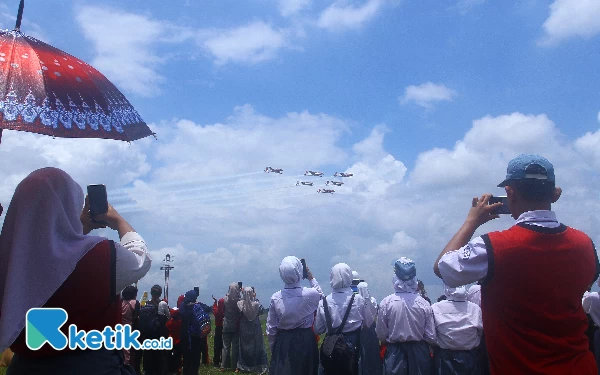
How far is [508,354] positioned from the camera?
308 cm

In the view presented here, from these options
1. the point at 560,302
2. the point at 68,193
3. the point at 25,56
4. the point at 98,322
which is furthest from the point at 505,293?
the point at 25,56

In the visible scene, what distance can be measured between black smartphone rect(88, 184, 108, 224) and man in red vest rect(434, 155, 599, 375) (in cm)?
204

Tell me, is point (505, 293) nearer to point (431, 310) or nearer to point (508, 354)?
point (508, 354)

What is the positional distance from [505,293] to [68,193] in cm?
248

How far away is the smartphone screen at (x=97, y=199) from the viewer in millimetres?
3266

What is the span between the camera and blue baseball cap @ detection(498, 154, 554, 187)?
3.31m

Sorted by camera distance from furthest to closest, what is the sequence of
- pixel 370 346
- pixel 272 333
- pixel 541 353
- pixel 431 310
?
pixel 370 346 → pixel 272 333 → pixel 431 310 → pixel 541 353

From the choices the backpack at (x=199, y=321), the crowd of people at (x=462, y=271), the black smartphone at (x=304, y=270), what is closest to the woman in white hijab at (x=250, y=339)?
the backpack at (x=199, y=321)

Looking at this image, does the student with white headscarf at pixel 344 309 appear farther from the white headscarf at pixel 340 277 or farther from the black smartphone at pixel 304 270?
the black smartphone at pixel 304 270

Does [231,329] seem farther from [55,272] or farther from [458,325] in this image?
[55,272]

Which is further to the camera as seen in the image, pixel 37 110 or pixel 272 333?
pixel 272 333

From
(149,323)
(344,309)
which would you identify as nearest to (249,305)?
(149,323)

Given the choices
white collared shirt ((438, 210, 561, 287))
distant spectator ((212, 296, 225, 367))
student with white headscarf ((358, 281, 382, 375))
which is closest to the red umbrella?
white collared shirt ((438, 210, 561, 287))

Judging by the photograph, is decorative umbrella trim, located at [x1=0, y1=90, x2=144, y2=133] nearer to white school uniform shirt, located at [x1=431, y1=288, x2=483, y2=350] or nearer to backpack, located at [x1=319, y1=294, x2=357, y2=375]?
backpack, located at [x1=319, y1=294, x2=357, y2=375]
